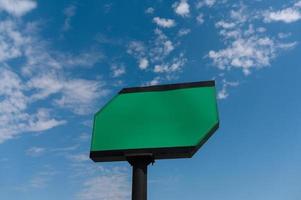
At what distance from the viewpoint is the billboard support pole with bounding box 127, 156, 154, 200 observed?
666cm

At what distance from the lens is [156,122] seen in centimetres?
729

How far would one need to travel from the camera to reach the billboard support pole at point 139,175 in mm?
6664

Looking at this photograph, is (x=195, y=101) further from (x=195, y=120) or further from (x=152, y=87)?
(x=152, y=87)

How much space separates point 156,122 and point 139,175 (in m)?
1.10

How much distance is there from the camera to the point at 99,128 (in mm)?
7461

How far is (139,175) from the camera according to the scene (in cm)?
686

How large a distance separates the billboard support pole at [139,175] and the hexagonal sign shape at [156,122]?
11cm

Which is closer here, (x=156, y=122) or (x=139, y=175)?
(x=139, y=175)

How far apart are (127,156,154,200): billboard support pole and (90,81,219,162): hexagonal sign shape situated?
0.11 m

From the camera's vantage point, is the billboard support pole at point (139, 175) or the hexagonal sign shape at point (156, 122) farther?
the hexagonal sign shape at point (156, 122)

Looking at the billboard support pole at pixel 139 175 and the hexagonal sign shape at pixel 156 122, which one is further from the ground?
the hexagonal sign shape at pixel 156 122

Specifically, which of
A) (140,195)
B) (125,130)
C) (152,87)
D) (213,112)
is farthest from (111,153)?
(213,112)

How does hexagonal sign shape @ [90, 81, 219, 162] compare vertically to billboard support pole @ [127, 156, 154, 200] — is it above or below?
above

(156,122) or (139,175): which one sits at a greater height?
(156,122)
